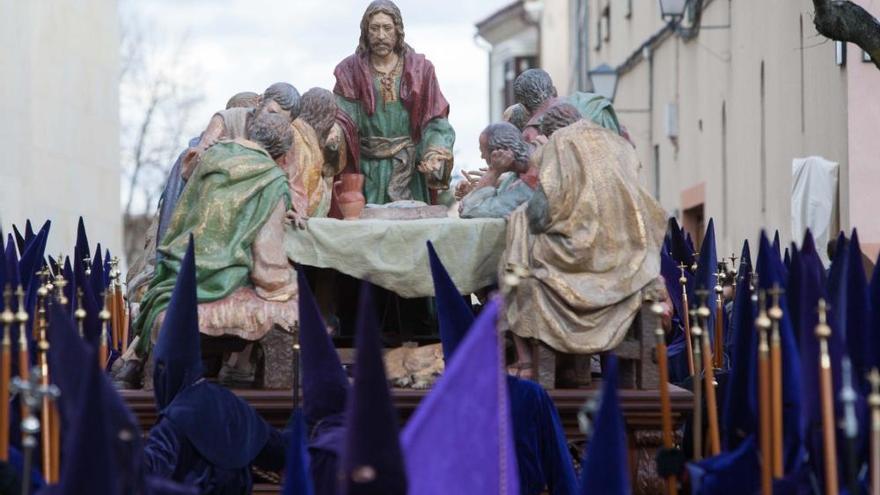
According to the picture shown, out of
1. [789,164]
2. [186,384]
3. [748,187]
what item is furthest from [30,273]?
[748,187]

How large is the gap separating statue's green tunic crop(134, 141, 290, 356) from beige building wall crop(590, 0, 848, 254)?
25.8ft

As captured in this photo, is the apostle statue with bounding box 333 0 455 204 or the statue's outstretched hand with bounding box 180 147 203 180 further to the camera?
the apostle statue with bounding box 333 0 455 204

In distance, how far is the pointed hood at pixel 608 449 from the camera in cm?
690

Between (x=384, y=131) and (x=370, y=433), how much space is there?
633 centimetres

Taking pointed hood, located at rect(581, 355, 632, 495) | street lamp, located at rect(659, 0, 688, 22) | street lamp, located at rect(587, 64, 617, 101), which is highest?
street lamp, located at rect(659, 0, 688, 22)

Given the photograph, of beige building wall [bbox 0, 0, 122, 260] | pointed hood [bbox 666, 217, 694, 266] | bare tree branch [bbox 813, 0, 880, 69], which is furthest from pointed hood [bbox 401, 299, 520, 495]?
beige building wall [bbox 0, 0, 122, 260]

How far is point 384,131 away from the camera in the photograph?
41.8 feet

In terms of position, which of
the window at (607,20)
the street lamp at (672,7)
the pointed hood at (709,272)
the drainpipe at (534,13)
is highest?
the drainpipe at (534,13)

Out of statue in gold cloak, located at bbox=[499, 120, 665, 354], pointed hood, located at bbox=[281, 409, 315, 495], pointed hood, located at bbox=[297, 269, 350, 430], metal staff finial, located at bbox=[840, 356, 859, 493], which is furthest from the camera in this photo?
statue in gold cloak, located at bbox=[499, 120, 665, 354]

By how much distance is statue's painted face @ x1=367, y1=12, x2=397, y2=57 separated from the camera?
12508 millimetres

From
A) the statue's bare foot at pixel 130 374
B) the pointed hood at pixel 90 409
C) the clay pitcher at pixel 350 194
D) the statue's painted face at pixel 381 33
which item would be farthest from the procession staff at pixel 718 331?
the pointed hood at pixel 90 409

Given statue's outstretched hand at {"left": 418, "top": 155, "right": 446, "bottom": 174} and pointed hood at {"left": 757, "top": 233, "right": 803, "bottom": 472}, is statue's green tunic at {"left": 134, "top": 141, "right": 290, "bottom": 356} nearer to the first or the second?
statue's outstretched hand at {"left": 418, "top": 155, "right": 446, "bottom": 174}

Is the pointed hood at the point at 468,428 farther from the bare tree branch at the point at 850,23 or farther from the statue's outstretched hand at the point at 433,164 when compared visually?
the bare tree branch at the point at 850,23

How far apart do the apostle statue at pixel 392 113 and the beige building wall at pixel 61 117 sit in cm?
826
